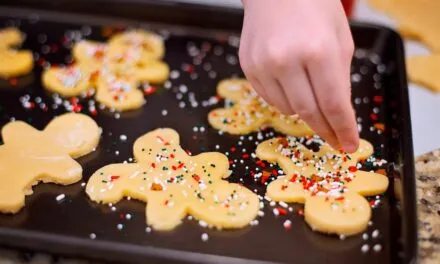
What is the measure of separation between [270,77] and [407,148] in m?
0.27

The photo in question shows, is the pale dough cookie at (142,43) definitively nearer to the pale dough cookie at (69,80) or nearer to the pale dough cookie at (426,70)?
the pale dough cookie at (69,80)

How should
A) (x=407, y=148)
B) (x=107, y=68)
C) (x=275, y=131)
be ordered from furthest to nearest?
(x=107, y=68) < (x=275, y=131) < (x=407, y=148)

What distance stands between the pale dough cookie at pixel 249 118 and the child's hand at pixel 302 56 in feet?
0.59

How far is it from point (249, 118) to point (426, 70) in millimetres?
404

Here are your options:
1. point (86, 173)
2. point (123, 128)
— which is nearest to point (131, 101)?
point (123, 128)

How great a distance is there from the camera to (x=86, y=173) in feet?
3.45

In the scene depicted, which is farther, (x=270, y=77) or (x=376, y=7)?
(x=376, y=7)

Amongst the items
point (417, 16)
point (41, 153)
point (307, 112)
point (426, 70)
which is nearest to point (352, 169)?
point (307, 112)

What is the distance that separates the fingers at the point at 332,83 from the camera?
88 cm

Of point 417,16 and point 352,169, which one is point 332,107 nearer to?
point 352,169

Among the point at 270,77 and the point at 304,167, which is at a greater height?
the point at 270,77

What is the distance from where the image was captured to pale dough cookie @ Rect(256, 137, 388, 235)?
3.09 feet

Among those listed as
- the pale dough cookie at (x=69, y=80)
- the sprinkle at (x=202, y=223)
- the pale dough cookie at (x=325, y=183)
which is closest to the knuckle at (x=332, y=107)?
the pale dough cookie at (x=325, y=183)

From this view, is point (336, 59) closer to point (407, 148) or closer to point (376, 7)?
point (407, 148)
